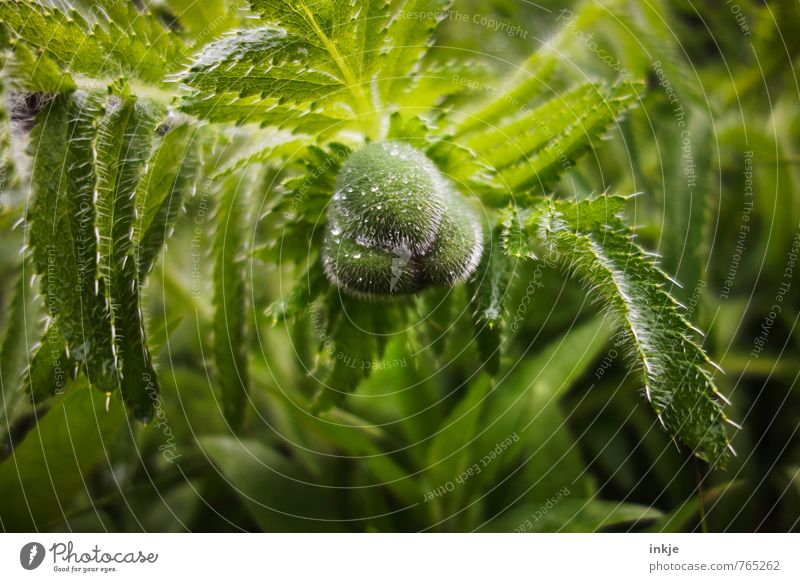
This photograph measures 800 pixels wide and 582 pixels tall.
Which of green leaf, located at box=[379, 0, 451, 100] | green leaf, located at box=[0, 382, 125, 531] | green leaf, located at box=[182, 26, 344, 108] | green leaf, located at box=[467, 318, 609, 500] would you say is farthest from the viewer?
green leaf, located at box=[467, 318, 609, 500]

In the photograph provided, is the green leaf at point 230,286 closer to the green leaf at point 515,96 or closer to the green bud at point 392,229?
the green bud at point 392,229

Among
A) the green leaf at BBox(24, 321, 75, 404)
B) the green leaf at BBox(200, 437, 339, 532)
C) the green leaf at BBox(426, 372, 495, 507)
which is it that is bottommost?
the green leaf at BBox(200, 437, 339, 532)

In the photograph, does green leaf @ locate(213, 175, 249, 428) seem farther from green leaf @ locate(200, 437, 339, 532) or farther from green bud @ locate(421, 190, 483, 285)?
green bud @ locate(421, 190, 483, 285)

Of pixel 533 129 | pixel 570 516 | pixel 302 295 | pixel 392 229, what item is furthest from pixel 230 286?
pixel 570 516

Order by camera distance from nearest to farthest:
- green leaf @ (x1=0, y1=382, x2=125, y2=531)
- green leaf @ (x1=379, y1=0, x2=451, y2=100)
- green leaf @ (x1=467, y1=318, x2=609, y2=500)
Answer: green leaf @ (x1=379, y1=0, x2=451, y2=100), green leaf @ (x1=0, y1=382, x2=125, y2=531), green leaf @ (x1=467, y1=318, x2=609, y2=500)

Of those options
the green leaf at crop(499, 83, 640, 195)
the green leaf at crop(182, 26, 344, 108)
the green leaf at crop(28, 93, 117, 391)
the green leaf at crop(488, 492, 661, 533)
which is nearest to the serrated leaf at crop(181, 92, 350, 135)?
the green leaf at crop(182, 26, 344, 108)
